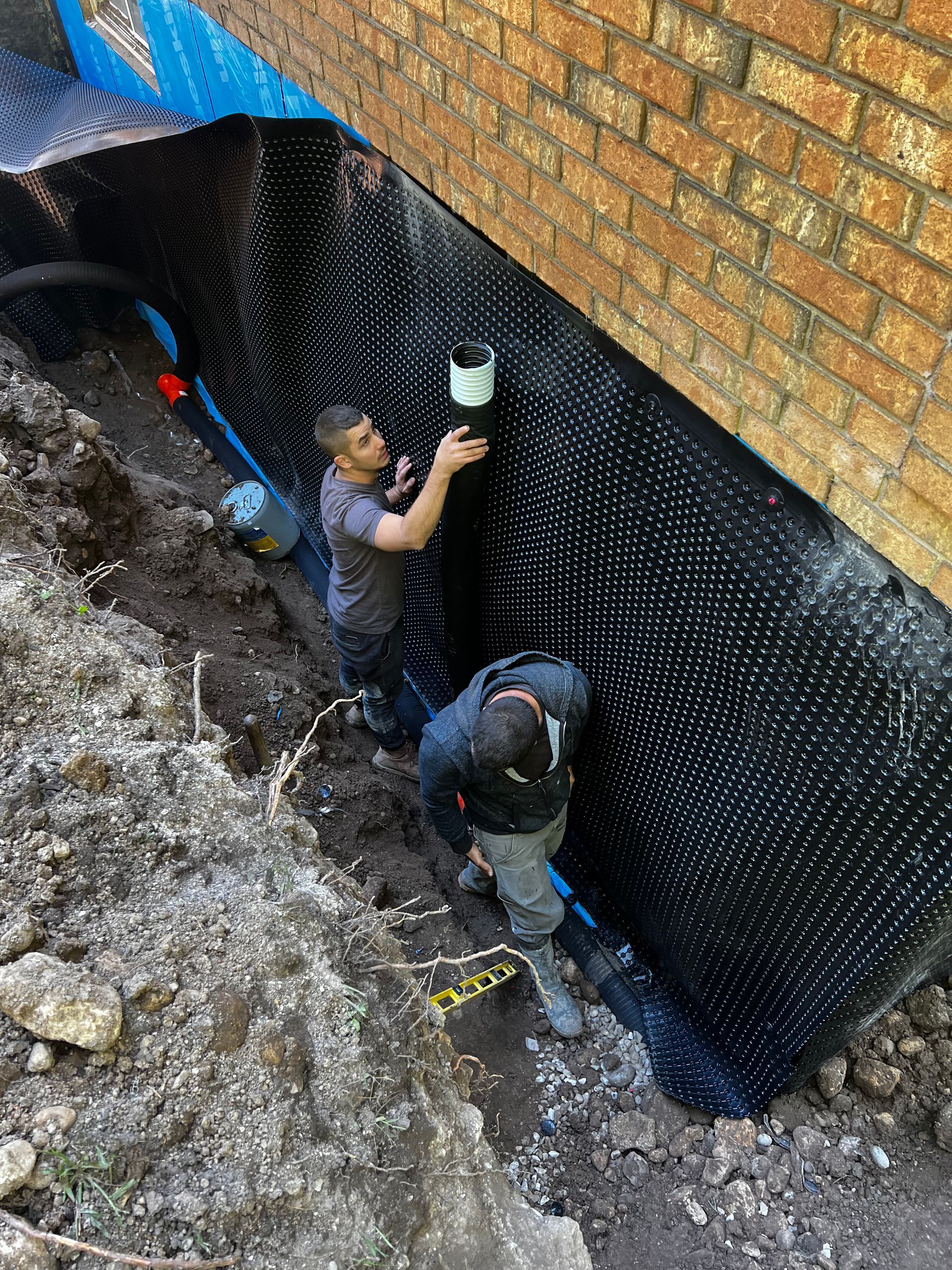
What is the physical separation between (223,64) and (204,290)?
1417 millimetres

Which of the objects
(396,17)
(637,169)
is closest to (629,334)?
(637,169)

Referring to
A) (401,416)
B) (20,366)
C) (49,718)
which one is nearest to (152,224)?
(20,366)

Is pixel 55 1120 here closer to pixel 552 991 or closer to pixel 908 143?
pixel 552 991

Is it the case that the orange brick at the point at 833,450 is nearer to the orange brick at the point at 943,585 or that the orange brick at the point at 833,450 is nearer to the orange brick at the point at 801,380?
the orange brick at the point at 801,380

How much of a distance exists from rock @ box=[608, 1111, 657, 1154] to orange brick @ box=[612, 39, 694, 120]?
3.27 meters

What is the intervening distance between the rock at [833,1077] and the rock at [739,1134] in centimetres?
29

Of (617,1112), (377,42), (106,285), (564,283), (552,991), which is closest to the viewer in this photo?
(564,283)

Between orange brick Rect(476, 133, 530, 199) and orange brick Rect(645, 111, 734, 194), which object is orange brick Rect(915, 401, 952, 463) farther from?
orange brick Rect(476, 133, 530, 199)

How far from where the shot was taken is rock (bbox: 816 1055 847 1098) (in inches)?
120

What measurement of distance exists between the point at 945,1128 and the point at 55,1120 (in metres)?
2.83

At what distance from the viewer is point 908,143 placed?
4.79 ft

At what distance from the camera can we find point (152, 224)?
538 centimetres

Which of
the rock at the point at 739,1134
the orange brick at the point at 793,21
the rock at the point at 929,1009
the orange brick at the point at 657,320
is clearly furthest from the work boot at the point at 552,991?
the orange brick at the point at 793,21

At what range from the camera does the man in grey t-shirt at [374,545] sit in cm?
326
